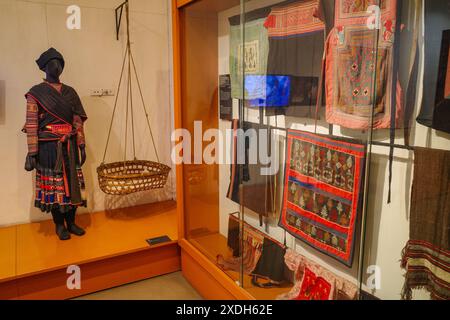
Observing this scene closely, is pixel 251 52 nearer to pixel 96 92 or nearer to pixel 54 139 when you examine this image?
pixel 54 139

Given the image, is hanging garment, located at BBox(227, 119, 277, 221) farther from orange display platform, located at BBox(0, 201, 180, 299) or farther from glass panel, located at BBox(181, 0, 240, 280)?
orange display platform, located at BBox(0, 201, 180, 299)

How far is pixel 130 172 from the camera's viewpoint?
3398mm

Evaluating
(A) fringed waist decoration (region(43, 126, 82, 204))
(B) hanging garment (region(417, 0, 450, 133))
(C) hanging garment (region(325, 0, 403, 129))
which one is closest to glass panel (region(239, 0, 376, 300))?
(C) hanging garment (region(325, 0, 403, 129))

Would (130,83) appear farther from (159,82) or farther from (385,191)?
(385,191)

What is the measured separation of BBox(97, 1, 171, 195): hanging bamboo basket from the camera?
2.86 metres

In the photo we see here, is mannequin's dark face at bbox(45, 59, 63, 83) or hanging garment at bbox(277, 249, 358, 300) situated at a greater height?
mannequin's dark face at bbox(45, 59, 63, 83)

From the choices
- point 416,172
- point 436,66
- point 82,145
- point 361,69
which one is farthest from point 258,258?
point 82,145

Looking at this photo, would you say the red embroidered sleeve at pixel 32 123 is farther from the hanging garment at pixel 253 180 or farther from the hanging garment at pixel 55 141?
the hanging garment at pixel 253 180

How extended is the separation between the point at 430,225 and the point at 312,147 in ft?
2.16

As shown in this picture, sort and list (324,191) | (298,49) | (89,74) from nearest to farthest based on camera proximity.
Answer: (324,191) → (298,49) → (89,74)

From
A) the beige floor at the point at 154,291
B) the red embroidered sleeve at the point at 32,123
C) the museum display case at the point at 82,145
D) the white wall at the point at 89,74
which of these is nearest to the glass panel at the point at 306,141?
the beige floor at the point at 154,291

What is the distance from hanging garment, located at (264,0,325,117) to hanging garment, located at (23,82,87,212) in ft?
→ 4.99

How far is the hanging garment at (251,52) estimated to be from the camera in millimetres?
2145
